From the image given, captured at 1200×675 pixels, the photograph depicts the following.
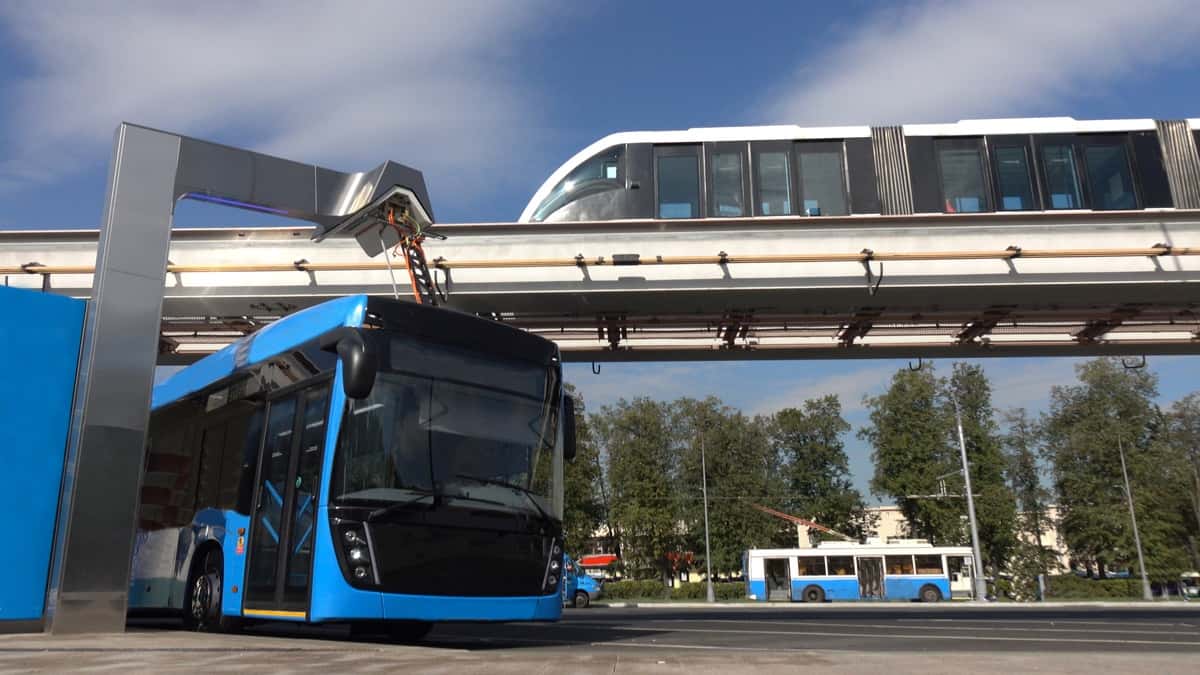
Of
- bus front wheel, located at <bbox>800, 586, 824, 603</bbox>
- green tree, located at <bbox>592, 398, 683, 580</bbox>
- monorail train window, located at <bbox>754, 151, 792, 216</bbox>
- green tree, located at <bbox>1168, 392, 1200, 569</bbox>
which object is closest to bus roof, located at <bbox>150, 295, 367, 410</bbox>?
monorail train window, located at <bbox>754, 151, 792, 216</bbox>

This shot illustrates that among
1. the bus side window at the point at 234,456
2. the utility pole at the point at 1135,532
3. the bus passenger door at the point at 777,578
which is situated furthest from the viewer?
the utility pole at the point at 1135,532

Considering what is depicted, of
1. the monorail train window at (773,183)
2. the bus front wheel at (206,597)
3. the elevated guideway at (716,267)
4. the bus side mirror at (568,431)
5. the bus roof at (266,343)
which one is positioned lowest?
the bus front wheel at (206,597)

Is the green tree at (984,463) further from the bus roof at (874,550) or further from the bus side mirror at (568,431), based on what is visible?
the bus side mirror at (568,431)

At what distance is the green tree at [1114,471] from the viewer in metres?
50.6

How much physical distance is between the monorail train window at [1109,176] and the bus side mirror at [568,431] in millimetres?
10295

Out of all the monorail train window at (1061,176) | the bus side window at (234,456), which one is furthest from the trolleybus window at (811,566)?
the bus side window at (234,456)

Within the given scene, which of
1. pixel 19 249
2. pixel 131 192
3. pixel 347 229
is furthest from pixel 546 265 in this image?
pixel 19 249

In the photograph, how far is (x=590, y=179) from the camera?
1628 centimetres

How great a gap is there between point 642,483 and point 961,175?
46.7m

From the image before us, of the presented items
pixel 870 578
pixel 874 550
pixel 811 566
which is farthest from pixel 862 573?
pixel 811 566

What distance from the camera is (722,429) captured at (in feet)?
207

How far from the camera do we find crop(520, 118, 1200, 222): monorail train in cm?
1519

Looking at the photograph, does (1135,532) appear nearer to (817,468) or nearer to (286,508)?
(817,468)

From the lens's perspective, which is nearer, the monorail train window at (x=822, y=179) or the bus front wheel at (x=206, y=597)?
the bus front wheel at (x=206, y=597)
